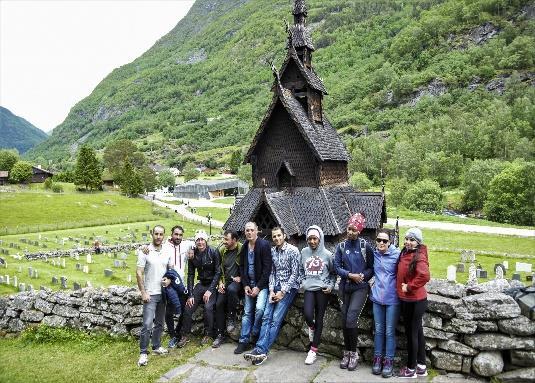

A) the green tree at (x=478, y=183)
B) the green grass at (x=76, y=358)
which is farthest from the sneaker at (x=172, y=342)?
the green tree at (x=478, y=183)

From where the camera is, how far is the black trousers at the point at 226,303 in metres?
9.09

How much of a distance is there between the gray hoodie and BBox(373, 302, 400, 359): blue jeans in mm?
989

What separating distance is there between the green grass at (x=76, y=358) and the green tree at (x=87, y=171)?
8135 centimetres

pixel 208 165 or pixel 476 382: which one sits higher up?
pixel 208 165

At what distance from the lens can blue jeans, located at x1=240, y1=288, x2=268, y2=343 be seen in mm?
8573

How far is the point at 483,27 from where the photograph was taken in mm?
175625

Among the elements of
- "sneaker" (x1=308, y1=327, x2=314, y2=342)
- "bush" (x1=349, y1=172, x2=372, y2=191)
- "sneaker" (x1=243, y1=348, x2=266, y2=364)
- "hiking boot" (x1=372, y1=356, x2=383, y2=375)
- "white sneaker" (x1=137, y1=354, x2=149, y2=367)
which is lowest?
"white sneaker" (x1=137, y1=354, x2=149, y2=367)

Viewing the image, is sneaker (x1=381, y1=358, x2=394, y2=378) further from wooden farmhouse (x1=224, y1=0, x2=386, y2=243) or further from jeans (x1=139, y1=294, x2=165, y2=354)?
wooden farmhouse (x1=224, y1=0, x2=386, y2=243)

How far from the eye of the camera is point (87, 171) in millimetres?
86562

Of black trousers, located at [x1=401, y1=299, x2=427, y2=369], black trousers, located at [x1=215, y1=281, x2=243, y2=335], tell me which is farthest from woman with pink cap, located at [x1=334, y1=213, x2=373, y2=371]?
black trousers, located at [x1=215, y1=281, x2=243, y2=335]

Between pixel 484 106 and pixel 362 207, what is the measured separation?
12836 centimetres

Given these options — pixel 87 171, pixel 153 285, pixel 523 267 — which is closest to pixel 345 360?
pixel 153 285

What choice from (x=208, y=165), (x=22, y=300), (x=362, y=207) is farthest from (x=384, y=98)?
(x=22, y=300)

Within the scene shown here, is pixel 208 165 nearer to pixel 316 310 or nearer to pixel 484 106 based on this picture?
pixel 484 106
